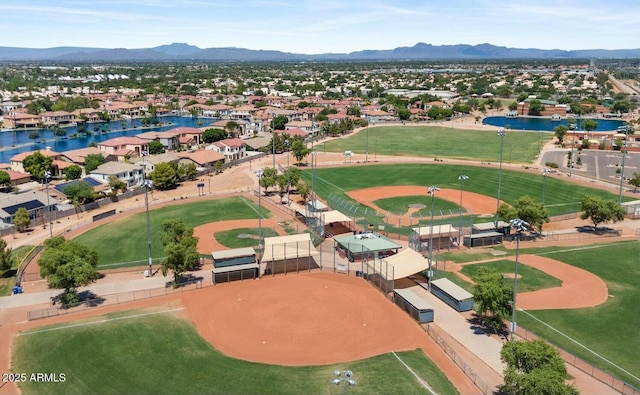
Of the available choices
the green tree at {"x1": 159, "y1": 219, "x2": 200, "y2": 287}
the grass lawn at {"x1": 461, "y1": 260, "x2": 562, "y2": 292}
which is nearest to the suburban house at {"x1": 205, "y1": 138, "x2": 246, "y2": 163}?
the green tree at {"x1": 159, "y1": 219, "x2": 200, "y2": 287}

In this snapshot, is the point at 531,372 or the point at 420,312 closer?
the point at 531,372

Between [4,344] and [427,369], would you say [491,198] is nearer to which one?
[427,369]

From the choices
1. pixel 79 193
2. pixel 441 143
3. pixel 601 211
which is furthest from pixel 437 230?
pixel 441 143

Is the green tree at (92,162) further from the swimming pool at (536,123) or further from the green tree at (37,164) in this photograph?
the swimming pool at (536,123)

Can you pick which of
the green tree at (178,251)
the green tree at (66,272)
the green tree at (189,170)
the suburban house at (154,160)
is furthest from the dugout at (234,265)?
the suburban house at (154,160)

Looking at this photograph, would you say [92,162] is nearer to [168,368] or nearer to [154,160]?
[154,160]

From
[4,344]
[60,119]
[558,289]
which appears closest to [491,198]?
[558,289]
